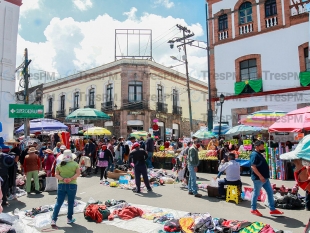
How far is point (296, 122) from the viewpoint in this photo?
9.17m

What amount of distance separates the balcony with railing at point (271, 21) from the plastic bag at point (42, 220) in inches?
689

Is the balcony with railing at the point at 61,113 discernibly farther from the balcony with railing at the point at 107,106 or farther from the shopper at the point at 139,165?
the shopper at the point at 139,165

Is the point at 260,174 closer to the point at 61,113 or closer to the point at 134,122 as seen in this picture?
the point at 134,122

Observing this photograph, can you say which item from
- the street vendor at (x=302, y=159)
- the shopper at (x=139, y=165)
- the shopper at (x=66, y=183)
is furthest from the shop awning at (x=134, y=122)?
the street vendor at (x=302, y=159)

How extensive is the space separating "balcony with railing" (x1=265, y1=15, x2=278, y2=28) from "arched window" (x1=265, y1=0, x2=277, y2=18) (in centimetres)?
32

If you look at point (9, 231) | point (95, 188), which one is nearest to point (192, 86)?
point (95, 188)

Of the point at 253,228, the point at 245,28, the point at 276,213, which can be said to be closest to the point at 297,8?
the point at 245,28

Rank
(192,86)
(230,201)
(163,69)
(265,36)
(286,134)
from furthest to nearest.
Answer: (192,86) < (163,69) < (265,36) < (286,134) < (230,201)

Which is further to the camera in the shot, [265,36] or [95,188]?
[265,36]

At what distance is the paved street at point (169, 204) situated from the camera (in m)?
5.80

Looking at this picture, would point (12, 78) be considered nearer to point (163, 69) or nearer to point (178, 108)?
point (163, 69)

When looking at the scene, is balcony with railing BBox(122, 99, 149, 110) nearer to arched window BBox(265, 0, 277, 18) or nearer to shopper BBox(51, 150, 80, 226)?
arched window BBox(265, 0, 277, 18)

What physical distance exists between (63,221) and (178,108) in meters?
27.6

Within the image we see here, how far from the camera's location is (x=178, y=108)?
3312 cm
